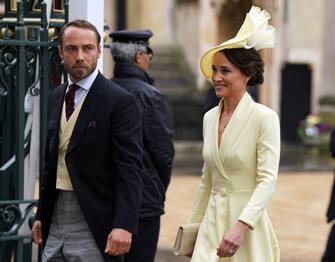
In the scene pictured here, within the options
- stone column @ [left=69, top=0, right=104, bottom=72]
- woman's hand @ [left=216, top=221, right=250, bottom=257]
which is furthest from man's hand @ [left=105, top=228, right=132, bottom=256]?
stone column @ [left=69, top=0, right=104, bottom=72]

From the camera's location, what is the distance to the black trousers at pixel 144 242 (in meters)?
6.09

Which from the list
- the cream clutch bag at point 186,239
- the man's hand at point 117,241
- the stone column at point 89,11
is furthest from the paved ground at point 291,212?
the man's hand at point 117,241

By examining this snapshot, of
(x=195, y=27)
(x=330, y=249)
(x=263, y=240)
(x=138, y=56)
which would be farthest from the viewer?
(x=195, y=27)

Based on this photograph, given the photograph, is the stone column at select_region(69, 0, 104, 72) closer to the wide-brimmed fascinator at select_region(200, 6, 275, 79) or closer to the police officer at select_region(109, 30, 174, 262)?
Answer: the police officer at select_region(109, 30, 174, 262)

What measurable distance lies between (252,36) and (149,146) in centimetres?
165

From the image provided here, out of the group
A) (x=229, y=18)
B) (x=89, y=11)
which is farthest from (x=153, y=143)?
(x=229, y=18)

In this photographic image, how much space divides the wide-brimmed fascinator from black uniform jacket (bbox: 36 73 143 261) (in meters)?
0.47

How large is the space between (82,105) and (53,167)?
1.15ft

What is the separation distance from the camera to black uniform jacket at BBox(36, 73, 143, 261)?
4.66 metres

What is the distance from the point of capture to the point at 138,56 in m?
6.39

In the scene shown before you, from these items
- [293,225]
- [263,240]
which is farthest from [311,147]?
[263,240]

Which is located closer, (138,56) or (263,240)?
(263,240)

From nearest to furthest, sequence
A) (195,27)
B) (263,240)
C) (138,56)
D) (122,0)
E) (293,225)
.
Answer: (263,240) < (138,56) < (293,225) < (122,0) < (195,27)

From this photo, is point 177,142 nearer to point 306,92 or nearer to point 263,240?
point 306,92
